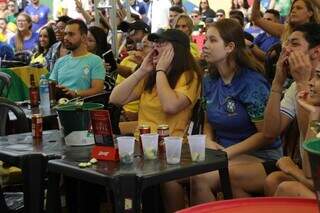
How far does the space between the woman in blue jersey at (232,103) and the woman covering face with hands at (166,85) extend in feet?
0.41

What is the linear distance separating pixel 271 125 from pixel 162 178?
3.26 feet

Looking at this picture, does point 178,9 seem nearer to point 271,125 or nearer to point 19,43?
point 19,43

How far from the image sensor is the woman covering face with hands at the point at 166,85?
3.61 m

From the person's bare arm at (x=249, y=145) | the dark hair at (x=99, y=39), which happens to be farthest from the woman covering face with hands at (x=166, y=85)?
the dark hair at (x=99, y=39)

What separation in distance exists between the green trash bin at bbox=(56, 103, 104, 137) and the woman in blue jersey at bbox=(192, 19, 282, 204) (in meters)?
0.69

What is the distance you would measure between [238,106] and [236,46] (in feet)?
1.25

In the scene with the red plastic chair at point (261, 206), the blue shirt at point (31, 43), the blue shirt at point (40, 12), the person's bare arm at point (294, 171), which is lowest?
the person's bare arm at point (294, 171)

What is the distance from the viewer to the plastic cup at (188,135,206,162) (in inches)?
103

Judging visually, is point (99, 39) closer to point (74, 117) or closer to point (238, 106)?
point (238, 106)

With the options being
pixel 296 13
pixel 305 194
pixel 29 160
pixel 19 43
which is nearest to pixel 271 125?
pixel 305 194

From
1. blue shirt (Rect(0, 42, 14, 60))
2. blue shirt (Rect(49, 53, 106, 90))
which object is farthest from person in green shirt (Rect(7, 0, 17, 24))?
blue shirt (Rect(49, 53, 106, 90))

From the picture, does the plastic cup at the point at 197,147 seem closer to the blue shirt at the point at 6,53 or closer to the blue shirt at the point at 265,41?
the blue shirt at the point at 265,41

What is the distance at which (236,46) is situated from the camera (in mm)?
3559

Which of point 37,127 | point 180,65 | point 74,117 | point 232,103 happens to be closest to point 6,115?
point 37,127
